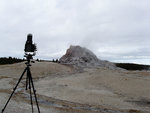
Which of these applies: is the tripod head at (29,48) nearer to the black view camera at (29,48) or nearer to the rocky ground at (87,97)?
the black view camera at (29,48)

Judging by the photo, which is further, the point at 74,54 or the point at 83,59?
the point at 74,54

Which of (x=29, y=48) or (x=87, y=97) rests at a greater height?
(x=29, y=48)

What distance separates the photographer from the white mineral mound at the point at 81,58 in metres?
32.2

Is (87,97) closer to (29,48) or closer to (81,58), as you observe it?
(29,48)

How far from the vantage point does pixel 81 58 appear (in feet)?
111

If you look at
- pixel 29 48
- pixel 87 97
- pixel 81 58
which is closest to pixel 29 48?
pixel 29 48

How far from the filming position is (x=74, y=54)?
3578cm

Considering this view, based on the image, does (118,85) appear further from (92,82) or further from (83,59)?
(83,59)

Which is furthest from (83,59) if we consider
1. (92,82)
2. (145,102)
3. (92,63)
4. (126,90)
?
(145,102)

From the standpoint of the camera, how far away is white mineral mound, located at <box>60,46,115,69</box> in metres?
32.2

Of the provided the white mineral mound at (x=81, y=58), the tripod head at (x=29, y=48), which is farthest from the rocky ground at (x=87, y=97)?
the white mineral mound at (x=81, y=58)

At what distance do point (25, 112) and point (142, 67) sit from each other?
41.6m

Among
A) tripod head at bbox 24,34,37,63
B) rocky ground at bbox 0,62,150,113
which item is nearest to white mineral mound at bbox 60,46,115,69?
rocky ground at bbox 0,62,150,113

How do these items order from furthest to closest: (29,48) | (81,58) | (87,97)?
1. (81,58)
2. (87,97)
3. (29,48)
